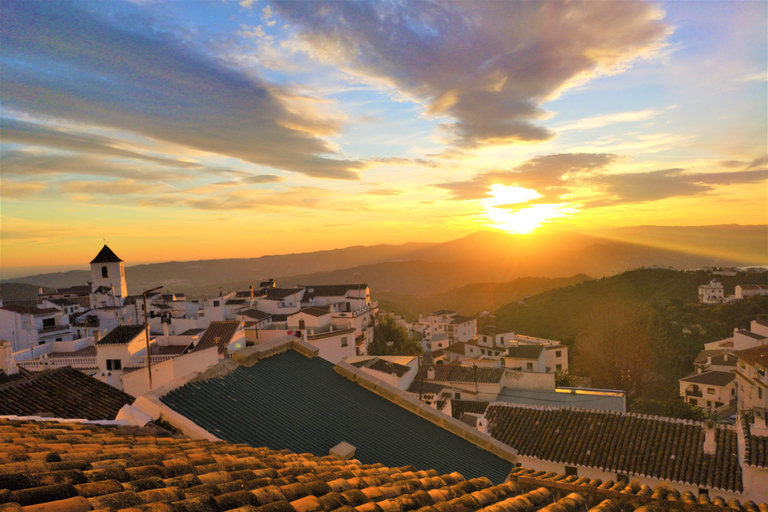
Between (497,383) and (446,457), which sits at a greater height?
(446,457)

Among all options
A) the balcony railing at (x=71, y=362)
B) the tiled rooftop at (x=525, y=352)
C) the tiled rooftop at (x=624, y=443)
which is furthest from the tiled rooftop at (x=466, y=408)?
the balcony railing at (x=71, y=362)

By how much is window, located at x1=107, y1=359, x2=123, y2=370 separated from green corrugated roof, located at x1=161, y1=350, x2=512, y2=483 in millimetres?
14381

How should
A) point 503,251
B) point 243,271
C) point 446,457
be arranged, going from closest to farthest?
point 446,457 → point 243,271 → point 503,251

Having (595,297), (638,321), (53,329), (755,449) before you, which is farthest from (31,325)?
(595,297)

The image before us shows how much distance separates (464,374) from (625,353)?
16.2 meters

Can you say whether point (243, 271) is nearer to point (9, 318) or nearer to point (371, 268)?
point (371, 268)

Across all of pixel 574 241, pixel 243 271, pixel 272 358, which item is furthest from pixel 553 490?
pixel 574 241

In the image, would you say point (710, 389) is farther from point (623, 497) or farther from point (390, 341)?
point (623, 497)

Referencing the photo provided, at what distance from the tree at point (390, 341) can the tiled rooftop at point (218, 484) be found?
32855 millimetres

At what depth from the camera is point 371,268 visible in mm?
124312

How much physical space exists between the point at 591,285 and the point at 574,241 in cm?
8996

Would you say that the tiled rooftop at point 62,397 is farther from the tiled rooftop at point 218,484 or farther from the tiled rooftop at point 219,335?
the tiled rooftop at point 219,335

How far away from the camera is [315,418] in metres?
6.43

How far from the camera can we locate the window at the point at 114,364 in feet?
61.2
